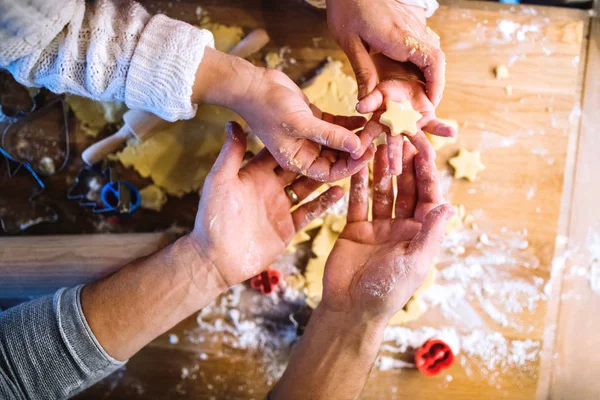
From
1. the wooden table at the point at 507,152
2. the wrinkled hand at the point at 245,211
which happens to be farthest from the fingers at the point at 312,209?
the wooden table at the point at 507,152

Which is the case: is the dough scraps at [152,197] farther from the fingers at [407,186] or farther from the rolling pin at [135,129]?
the fingers at [407,186]

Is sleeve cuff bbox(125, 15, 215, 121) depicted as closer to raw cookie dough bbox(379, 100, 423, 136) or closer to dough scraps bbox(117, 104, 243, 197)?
dough scraps bbox(117, 104, 243, 197)

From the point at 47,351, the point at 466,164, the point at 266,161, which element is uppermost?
the point at 266,161

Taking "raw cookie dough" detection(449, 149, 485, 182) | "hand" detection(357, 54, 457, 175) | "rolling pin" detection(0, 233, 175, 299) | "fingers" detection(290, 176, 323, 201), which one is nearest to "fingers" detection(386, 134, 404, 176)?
"hand" detection(357, 54, 457, 175)

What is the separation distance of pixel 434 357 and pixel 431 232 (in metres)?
0.45

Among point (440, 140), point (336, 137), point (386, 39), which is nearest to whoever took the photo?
point (336, 137)

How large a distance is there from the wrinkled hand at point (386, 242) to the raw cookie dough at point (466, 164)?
0.67 feet

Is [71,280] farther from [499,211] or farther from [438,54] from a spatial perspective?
[499,211]

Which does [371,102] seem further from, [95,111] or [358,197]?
[95,111]

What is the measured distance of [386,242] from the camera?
1.03 m

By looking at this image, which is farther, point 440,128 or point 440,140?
point 440,140

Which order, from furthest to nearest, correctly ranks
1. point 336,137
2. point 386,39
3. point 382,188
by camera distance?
point 382,188 → point 386,39 → point 336,137

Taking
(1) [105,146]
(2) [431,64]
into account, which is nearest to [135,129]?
(1) [105,146]

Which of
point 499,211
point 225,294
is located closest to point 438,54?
point 499,211
